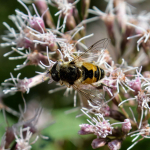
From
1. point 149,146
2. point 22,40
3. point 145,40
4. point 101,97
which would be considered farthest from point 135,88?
point 22,40

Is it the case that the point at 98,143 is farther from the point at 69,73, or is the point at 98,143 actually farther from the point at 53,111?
the point at 53,111

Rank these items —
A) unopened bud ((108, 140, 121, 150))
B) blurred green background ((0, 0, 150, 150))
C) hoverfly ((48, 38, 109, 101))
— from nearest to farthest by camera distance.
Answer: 1. unopened bud ((108, 140, 121, 150))
2. hoverfly ((48, 38, 109, 101))
3. blurred green background ((0, 0, 150, 150))

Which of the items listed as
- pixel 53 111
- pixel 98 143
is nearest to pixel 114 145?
pixel 98 143

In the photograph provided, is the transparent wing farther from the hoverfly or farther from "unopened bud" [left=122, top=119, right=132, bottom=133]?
"unopened bud" [left=122, top=119, right=132, bottom=133]

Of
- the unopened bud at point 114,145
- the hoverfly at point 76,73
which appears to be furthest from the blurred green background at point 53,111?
the hoverfly at point 76,73

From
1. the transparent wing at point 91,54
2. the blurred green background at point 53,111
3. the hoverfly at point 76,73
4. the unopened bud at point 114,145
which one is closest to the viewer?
the unopened bud at point 114,145

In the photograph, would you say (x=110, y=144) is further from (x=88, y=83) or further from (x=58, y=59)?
(x=58, y=59)

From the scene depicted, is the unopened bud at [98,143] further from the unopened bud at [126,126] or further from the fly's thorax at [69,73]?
the fly's thorax at [69,73]

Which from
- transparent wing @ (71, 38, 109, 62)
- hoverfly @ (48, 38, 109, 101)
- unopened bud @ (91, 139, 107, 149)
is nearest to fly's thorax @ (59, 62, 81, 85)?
hoverfly @ (48, 38, 109, 101)

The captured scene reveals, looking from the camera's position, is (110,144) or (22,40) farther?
(22,40)
